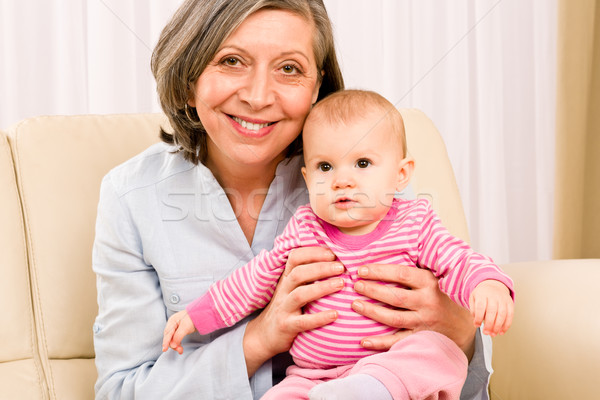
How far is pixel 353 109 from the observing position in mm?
1255

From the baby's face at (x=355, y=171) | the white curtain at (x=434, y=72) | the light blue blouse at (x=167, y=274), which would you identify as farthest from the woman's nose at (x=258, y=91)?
the white curtain at (x=434, y=72)

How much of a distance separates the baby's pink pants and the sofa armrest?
0.32 meters

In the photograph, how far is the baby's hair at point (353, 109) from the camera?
4.10ft

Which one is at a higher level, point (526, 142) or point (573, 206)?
point (526, 142)

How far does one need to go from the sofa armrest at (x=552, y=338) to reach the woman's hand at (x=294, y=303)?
0.53 metres

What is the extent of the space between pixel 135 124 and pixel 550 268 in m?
1.10

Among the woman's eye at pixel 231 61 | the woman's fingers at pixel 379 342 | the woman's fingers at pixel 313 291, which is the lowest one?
the woman's fingers at pixel 379 342

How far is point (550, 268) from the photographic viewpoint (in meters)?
1.57

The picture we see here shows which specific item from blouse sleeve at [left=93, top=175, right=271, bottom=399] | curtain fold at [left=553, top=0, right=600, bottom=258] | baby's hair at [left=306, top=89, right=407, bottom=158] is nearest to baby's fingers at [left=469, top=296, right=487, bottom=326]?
baby's hair at [left=306, top=89, right=407, bottom=158]

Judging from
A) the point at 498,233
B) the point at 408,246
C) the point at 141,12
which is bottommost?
the point at 498,233

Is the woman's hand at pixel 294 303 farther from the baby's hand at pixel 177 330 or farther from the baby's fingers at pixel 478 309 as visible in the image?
the baby's fingers at pixel 478 309

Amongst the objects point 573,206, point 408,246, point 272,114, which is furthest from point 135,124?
point 573,206

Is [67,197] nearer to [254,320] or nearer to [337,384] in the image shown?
[254,320]

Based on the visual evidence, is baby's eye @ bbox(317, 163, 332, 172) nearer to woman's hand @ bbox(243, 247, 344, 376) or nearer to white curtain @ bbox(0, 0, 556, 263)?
woman's hand @ bbox(243, 247, 344, 376)
